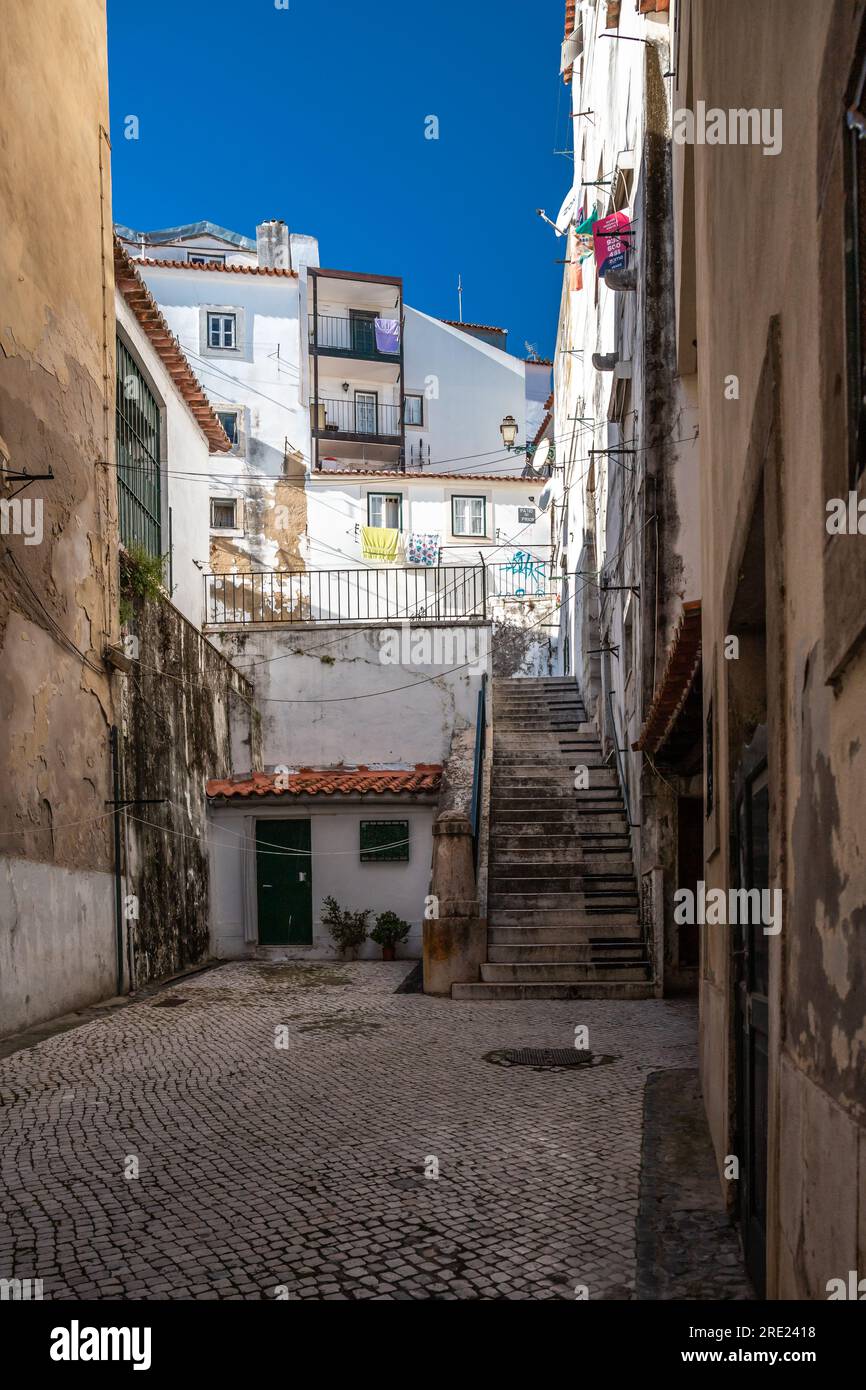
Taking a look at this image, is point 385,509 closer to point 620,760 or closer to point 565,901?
point 620,760

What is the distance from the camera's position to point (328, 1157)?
5965mm

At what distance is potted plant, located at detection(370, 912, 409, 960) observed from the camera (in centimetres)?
1677

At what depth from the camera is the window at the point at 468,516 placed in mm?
36125

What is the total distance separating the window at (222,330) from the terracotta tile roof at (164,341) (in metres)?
14.5

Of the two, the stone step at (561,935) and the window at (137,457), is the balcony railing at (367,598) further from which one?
the stone step at (561,935)

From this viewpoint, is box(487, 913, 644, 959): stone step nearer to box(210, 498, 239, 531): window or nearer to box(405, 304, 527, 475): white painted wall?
box(210, 498, 239, 531): window

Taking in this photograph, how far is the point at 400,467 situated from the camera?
132 feet

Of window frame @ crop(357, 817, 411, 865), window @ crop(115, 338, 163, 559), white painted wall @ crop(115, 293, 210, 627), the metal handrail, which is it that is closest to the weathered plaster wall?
window @ crop(115, 338, 163, 559)

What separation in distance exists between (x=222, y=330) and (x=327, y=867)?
23.1m

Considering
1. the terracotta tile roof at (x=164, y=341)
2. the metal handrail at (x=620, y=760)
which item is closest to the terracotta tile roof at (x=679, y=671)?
the metal handrail at (x=620, y=760)

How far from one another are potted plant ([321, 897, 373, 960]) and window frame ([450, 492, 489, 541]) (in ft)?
67.3

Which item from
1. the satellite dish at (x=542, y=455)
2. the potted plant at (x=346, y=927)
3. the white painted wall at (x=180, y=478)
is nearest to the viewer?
the white painted wall at (x=180, y=478)
